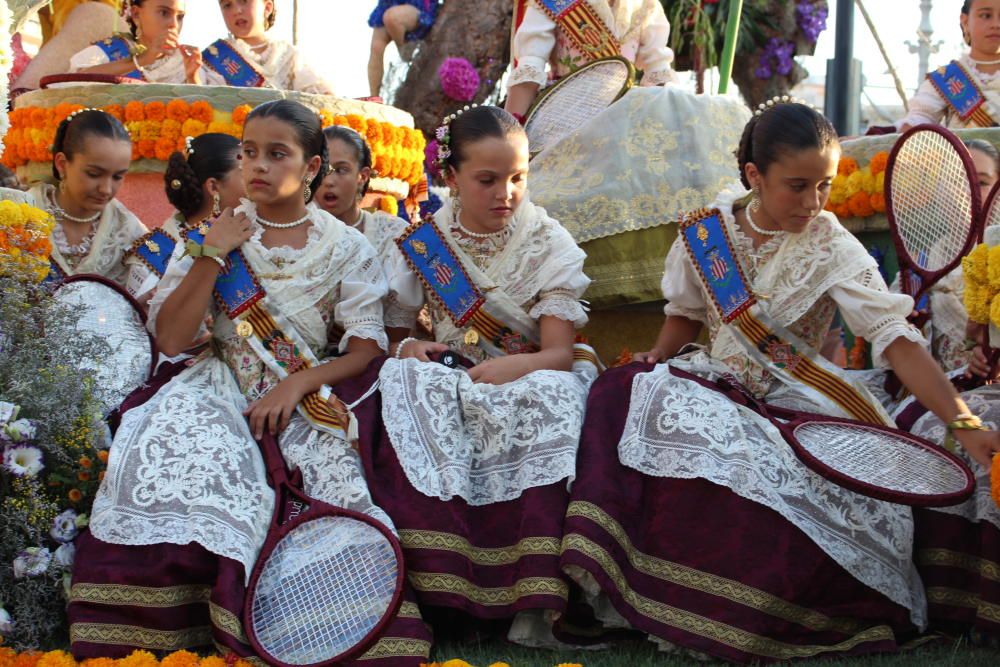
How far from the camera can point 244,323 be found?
4.05 m

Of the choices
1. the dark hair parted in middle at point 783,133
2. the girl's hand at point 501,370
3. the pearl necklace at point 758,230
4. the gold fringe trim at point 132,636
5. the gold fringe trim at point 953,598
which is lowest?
the gold fringe trim at point 132,636

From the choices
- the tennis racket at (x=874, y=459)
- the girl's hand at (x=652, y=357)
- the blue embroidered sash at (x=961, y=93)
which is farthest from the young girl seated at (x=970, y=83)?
the tennis racket at (x=874, y=459)

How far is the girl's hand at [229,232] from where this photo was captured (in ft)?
13.2

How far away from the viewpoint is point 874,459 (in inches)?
133

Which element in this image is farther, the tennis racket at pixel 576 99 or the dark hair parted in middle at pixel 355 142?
the tennis racket at pixel 576 99

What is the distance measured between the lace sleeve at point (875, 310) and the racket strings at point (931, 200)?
0.44 m

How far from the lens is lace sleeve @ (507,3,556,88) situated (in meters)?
5.94

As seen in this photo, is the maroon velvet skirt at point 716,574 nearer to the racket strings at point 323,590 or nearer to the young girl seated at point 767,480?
the young girl seated at point 767,480

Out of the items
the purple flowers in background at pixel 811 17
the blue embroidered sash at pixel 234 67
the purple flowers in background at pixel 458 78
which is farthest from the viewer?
the purple flowers in background at pixel 811 17

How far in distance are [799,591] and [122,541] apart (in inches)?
70.0

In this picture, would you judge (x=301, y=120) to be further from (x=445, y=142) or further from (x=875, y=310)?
(x=875, y=310)

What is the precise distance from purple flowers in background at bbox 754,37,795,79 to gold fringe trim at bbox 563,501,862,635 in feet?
30.9

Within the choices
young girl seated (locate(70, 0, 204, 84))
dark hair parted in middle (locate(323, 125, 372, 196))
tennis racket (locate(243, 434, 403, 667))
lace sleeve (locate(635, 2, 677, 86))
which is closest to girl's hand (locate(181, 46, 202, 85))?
Result: young girl seated (locate(70, 0, 204, 84))

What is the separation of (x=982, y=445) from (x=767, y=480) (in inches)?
22.3
